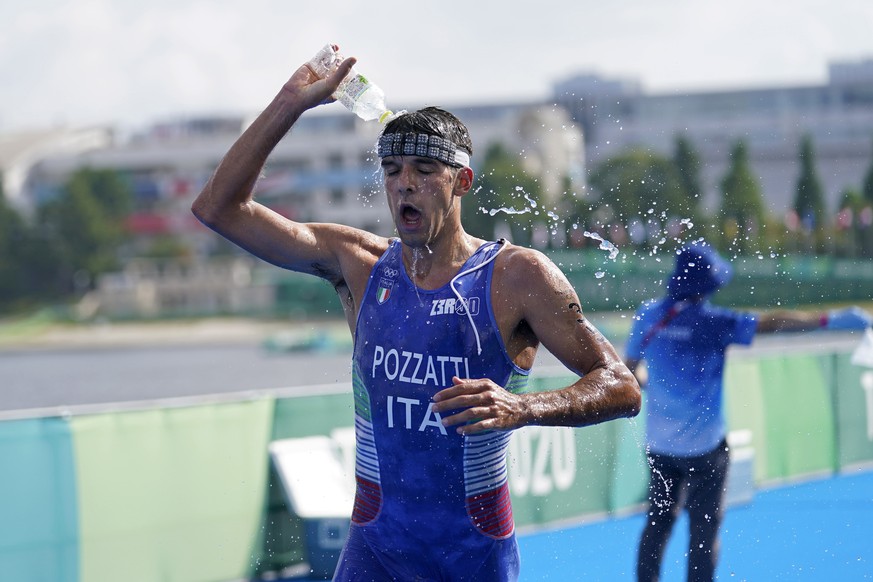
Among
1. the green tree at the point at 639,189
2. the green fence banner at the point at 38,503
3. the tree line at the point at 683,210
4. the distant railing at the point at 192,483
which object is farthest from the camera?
the green tree at the point at 639,189

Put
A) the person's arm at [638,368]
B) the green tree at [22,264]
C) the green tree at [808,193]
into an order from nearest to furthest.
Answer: the person's arm at [638,368], the green tree at [808,193], the green tree at [22,264]

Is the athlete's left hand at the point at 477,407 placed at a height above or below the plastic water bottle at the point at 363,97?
below

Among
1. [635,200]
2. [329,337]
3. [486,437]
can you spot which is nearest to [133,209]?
[329,337]

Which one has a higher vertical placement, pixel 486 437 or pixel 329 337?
pixel 486 437

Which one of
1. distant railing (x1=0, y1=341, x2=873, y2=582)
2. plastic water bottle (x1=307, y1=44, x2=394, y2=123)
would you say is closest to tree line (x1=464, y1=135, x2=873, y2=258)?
distant railing (x1=0, y1=341, x2=873, y2=582)

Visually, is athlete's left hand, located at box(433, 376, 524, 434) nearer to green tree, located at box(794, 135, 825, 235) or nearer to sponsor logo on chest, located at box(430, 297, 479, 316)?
sponsor logo on chest, located at box(430, 297, 479, 316)

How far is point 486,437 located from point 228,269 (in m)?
83.3

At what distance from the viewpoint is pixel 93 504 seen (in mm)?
7086

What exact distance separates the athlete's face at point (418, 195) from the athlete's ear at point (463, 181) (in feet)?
0.16

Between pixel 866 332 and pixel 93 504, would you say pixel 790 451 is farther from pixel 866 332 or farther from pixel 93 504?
pixel 93 504

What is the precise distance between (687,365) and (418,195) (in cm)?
313

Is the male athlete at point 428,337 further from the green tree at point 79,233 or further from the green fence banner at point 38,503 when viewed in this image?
the green tree at point 79,233

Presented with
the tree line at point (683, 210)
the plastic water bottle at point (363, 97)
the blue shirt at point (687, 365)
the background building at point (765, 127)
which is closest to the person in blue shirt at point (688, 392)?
the blue shirt at point (687, 365)

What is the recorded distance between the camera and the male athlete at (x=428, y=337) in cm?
332
